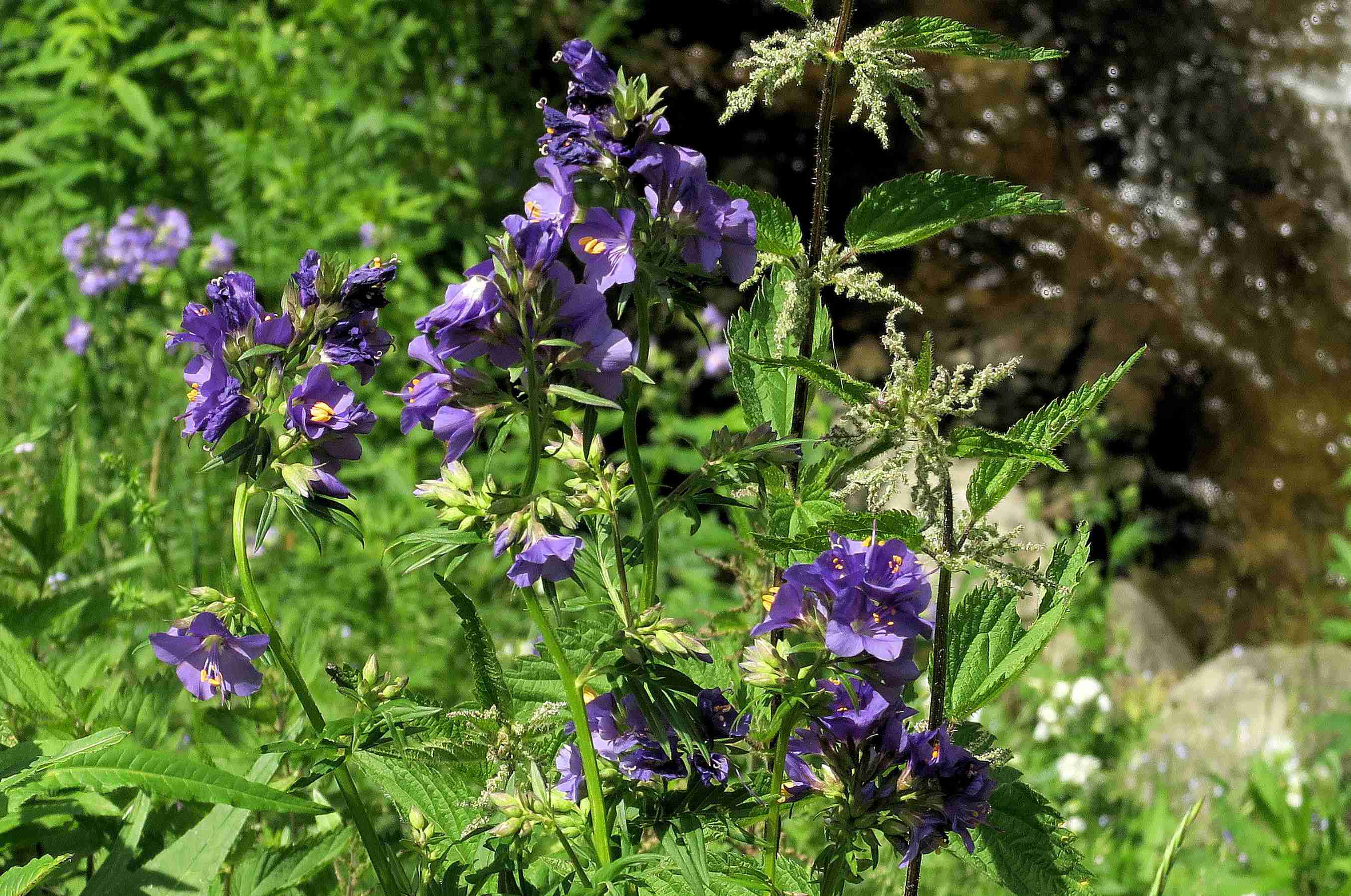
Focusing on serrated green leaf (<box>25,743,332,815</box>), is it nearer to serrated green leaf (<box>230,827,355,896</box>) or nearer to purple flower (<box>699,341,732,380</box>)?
serrated green leaf (<box>230,827,355,896</box>)

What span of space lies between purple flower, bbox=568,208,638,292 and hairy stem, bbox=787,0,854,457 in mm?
428

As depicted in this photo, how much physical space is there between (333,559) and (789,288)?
253 cm

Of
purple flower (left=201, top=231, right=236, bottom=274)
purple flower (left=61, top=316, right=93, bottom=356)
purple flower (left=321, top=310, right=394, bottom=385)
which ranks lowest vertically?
purple flower (left=61, top=316, right=93, bottom=356)

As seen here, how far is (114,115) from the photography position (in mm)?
4840

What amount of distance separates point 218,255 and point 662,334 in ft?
5.34

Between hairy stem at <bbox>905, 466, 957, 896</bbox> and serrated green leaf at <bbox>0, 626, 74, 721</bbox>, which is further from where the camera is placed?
serrated green leaf at <bbox>0, 626, 74, 721</bbox>

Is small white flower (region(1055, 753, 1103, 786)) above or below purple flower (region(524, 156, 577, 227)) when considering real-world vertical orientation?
below

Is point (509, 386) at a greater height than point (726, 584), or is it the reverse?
point (509, 386)

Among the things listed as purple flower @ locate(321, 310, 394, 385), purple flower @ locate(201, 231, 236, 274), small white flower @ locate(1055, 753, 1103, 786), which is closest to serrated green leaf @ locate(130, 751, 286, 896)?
purple flower @ locate(321, 310, 394, 385)

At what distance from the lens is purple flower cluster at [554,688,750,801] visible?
1248 millimetres

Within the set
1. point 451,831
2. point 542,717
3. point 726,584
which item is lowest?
point 726,584

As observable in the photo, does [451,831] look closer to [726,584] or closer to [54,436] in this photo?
[54,436]

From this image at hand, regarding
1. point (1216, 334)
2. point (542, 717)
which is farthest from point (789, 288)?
point (1216, 334)

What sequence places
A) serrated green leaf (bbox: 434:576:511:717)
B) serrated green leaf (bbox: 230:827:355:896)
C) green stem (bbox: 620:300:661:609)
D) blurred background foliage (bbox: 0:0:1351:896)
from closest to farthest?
1. green stem (bbox: 620:300:661:609)
2. serrated green leaf (bbox: 434:576:511:717)
3. serrated green leaf (bbox: 230:827:355:896)
4. blurred background foliage (bbox: 0:0:1351:896)
